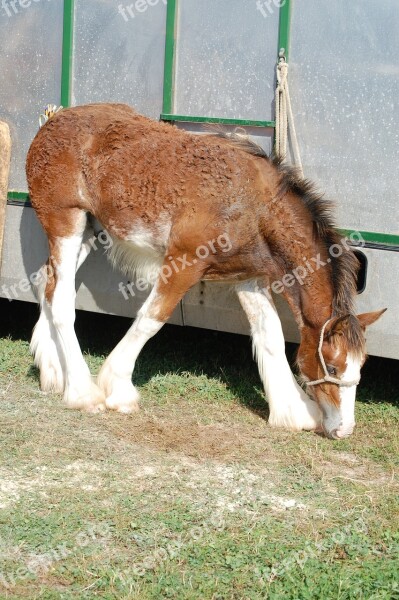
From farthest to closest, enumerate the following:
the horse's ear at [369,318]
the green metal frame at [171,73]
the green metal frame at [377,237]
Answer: the green metal frame at [171,73]
the green metal frame at [377,237]
the horse's ear at [369,318]

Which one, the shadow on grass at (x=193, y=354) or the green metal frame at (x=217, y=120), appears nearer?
the green metal frame at (x=217, y=120)

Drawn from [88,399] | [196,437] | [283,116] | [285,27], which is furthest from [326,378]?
[285,27]

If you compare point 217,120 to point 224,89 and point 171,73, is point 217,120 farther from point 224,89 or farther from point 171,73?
point 171,73

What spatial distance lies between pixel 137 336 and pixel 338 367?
1317mm

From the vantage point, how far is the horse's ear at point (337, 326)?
5.07 metres

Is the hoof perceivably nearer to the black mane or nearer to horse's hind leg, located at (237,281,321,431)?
horse's hind leg, located at (237,281,321,431)

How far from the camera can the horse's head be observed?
5125 millimetres

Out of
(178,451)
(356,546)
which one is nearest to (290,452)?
(178,451)

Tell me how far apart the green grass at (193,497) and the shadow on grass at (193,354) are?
1.4 inches

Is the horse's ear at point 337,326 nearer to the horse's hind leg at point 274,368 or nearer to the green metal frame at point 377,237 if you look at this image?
the horse's hind leg at point 274,368

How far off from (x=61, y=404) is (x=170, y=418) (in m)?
0.75

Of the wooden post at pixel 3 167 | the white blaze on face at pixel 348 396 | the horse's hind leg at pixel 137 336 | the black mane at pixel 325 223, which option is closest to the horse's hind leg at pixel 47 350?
the horse's hind leg at pixel 137 336

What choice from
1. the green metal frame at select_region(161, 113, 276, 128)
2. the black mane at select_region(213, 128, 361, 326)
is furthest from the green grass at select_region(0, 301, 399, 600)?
the green metal frame at select_region(161, 113, 276, 128)

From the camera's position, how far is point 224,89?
5859 millimetres
